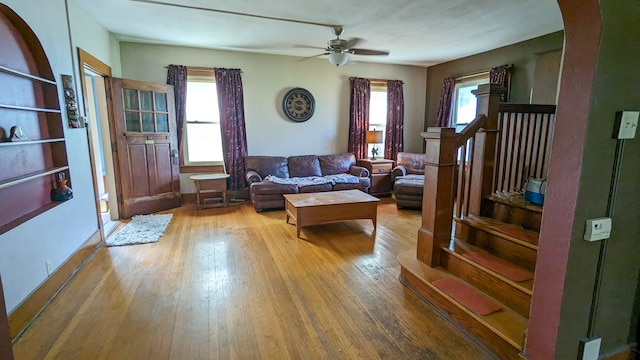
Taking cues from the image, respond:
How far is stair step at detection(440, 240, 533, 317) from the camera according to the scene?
1.88 m

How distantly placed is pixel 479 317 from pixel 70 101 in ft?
12.8

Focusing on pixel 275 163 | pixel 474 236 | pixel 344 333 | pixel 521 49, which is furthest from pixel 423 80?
pixel 344 333

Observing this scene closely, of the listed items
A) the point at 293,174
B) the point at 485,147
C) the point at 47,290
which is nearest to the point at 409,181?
the point at 293,174

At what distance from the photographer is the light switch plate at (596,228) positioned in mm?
1384

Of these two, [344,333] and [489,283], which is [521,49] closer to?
[489,283]

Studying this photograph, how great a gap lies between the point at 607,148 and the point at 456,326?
4.49ft

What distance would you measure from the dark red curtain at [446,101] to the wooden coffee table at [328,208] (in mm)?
2835

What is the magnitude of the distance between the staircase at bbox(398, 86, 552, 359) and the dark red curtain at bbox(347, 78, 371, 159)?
3.60m

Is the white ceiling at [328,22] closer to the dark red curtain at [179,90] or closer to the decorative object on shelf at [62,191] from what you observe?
the dark red curtain at [179,90]

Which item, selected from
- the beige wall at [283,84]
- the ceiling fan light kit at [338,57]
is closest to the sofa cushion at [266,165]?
the beige wall at [283,84]

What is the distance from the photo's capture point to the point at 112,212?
4.37 metres

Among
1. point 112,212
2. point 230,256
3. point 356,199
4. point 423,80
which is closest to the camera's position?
point 230,256

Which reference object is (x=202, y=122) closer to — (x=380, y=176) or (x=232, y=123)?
(x=232, y=123)

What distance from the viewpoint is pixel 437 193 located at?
94.9 inches
